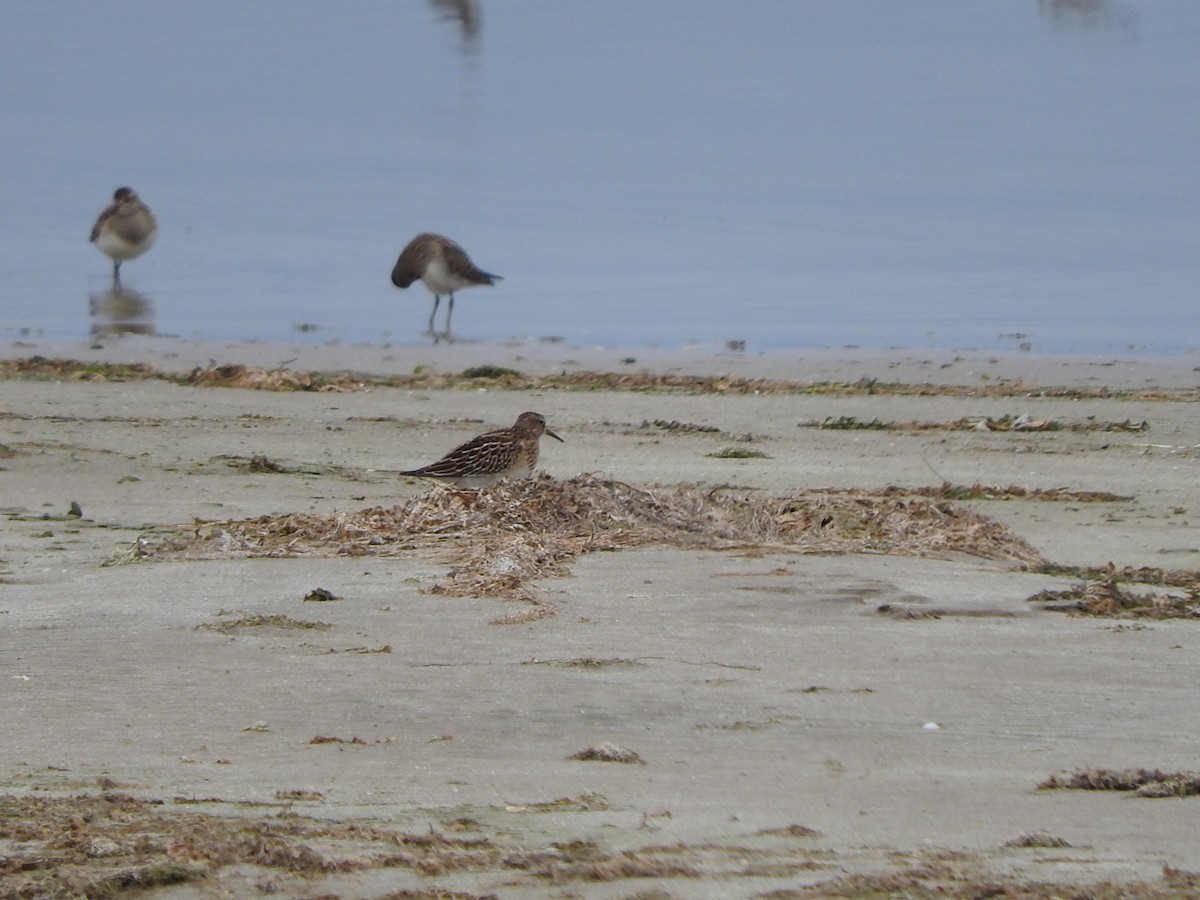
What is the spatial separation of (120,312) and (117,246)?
2.22 meters

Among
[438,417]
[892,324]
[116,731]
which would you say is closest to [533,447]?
[438,417]

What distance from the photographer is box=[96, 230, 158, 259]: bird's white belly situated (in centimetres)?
1852

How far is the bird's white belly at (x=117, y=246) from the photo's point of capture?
1852 cm

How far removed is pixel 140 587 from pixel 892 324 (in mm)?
10639

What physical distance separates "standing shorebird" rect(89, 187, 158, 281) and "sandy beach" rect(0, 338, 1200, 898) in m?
8.28

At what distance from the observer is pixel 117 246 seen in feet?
60.7

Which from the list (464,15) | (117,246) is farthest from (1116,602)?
(464,15)

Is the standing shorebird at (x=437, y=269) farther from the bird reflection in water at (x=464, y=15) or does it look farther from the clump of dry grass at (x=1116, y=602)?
the bird reflection in water at (x=464, y=15)

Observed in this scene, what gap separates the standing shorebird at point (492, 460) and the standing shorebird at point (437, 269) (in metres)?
8.62

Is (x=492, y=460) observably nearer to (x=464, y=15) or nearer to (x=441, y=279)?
(x=441, y=279)

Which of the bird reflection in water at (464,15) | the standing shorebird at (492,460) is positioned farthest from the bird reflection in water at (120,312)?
the bird reflection in water at (464,15)

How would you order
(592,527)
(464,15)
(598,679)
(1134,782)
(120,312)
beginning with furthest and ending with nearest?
(464,15), (120,312), (592,527), (598,679), (1134,782)

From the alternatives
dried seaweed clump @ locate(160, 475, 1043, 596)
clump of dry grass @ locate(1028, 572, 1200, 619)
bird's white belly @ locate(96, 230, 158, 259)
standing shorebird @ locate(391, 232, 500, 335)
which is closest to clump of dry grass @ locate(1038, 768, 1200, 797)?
clump of dry grass @ locate(1028, 572, 1200, 619)

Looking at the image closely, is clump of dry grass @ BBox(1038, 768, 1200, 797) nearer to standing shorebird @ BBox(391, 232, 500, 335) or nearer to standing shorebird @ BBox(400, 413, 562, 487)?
standing shorebird @ BBox(400, 413, 562, 487)
